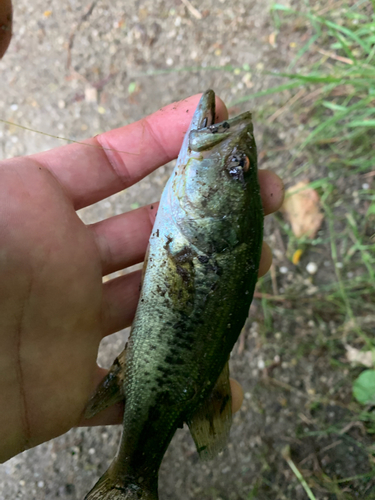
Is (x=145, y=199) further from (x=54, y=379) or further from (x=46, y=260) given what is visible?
(x=54, y=379)

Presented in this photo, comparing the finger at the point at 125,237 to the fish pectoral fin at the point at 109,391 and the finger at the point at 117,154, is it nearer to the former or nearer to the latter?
the finger at the point at 117,154

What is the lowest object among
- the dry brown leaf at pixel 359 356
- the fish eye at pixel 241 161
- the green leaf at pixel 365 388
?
the green leaf at pixel 365 388

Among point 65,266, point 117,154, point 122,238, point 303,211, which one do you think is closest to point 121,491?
point 65,266

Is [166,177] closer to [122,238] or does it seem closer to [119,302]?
[122,238]

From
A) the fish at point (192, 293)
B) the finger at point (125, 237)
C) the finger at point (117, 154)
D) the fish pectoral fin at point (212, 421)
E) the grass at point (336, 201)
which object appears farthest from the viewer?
the grass at point (336, 201)

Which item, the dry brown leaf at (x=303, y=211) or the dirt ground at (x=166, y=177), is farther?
the dry brown leaf at (x=303, y=211)

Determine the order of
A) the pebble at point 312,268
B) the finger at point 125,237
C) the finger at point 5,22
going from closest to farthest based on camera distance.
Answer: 1. the finger at point 5,22
2. the finger at point 125,237
3. the pebble at point 312,268

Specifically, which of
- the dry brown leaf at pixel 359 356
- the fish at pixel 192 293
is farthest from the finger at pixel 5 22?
the dry brown leaf at pixel 359 356
